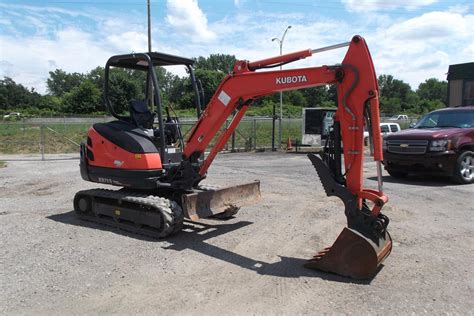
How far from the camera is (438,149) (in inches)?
451

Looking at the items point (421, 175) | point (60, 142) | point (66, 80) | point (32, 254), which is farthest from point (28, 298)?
point (66, 80)

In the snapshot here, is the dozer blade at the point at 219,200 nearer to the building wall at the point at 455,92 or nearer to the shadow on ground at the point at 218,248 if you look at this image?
the shadow on ground at the point at 218,248

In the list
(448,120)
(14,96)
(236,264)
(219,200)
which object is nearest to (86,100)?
(14,96)

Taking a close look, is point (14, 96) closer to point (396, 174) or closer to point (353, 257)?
point (396, 174)

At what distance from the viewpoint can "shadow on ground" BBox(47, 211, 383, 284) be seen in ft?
17.1

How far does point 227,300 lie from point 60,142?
2293 cm

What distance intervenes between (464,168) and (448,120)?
5.45ft

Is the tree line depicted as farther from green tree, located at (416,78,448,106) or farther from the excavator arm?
the excavator arm

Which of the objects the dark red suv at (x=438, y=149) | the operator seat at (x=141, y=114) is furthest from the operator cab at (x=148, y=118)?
the dark red suv at (x=438, y=149)

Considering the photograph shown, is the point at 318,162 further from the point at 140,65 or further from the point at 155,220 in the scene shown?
the point at 140,65

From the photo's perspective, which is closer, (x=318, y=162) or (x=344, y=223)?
(x=318, y=162)

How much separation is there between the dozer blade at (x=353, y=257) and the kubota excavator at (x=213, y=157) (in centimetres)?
1

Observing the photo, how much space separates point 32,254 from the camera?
5.97 metres

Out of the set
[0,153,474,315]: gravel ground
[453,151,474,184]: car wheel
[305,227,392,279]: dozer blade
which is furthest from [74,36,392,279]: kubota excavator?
[453,151,474,184]: car wheel
